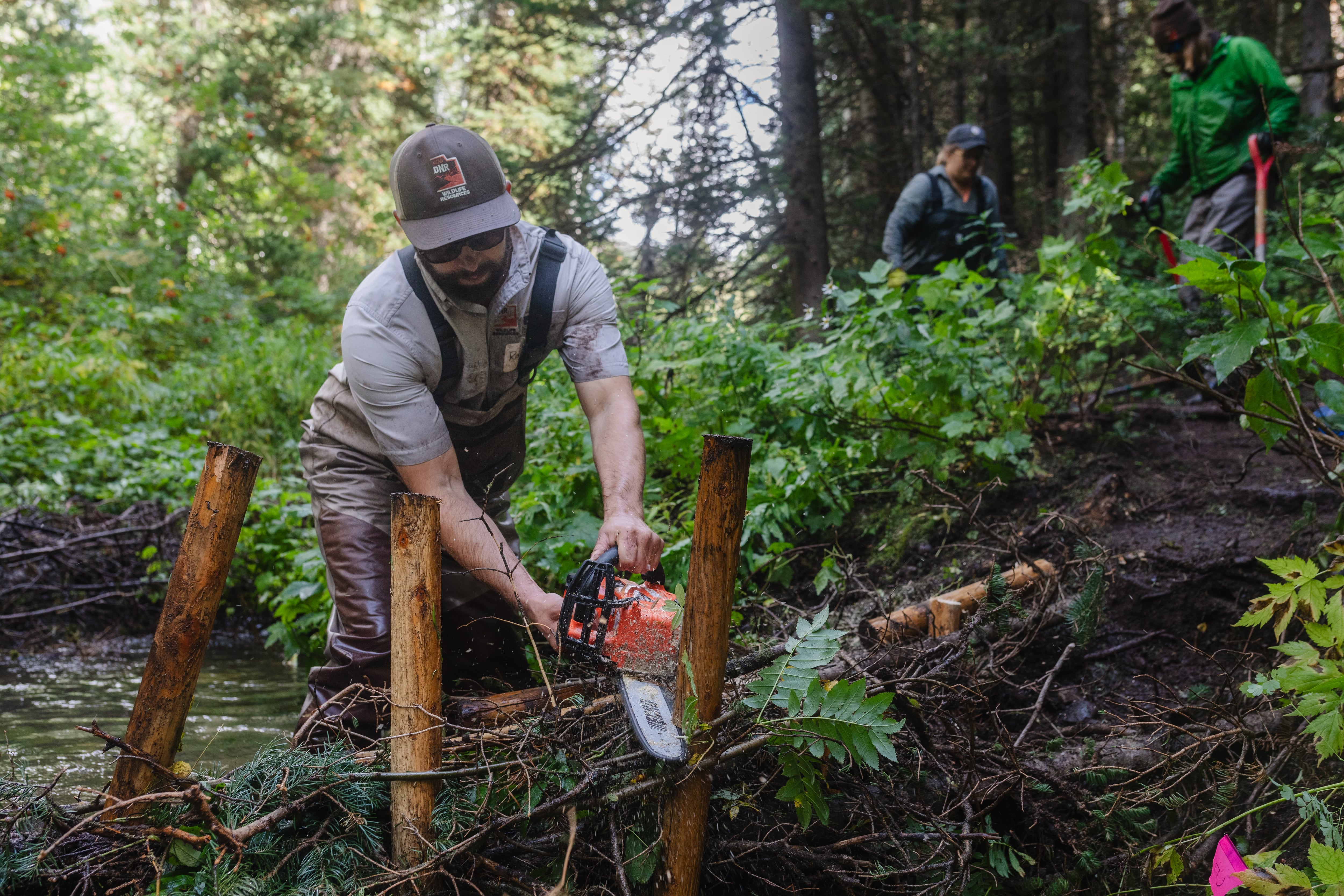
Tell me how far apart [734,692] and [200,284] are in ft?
44.1

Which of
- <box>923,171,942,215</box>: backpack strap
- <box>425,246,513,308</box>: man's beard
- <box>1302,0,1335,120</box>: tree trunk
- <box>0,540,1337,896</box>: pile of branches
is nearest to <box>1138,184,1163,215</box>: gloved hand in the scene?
<box>923,171,942,215</box>: backpack strap

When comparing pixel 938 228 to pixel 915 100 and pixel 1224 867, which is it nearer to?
pixel 915 100

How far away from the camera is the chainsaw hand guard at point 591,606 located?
206cm

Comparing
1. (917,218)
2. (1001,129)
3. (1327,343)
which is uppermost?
(1001,129)

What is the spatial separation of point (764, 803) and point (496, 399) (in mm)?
1777

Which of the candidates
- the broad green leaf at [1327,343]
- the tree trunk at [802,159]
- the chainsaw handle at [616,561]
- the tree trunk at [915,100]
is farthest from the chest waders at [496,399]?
the tree trunk at [915,100]

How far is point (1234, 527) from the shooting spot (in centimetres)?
343

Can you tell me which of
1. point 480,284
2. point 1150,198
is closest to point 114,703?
point 480,284

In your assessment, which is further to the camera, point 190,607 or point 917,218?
point 917,218

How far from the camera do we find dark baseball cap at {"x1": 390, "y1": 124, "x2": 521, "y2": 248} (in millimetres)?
2633

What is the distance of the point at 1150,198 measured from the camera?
499 centimetres

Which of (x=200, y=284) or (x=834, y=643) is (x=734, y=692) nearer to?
(x=834, y=643)

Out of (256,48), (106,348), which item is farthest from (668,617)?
(256,48)

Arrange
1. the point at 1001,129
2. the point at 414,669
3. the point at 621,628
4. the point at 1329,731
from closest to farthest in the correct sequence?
the point at 1329,731
the point at 414,669
the point at 621,628
the point at 1001,129
